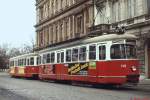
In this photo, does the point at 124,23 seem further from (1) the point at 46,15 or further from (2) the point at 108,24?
(1) the point at 46,15

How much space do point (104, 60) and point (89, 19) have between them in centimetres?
2989

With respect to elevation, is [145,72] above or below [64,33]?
below

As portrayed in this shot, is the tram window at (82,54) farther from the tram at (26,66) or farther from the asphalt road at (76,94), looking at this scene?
the tram at (26,66)

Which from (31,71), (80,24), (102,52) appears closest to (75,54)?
(102,52)

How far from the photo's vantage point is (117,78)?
2519 cm

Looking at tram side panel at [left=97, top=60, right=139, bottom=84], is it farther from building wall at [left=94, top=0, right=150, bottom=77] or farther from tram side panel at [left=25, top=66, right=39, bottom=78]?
tram side panel at [left=25, top=66, right=39, bottom=78]

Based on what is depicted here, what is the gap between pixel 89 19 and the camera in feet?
182

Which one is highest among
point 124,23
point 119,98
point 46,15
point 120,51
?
point 46,15

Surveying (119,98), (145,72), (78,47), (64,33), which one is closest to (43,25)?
(64,33)

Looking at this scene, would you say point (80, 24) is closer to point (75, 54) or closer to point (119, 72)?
point (75, 54)

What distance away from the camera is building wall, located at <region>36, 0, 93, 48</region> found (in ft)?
188

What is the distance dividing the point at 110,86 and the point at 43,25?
51425 mm

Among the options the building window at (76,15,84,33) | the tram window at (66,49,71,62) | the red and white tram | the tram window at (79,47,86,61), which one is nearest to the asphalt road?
the red and white tram

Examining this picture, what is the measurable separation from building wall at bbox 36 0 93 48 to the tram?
32.5 feet
